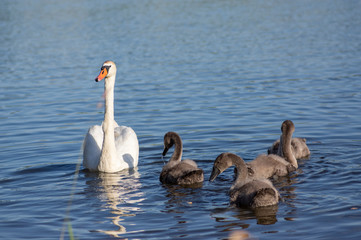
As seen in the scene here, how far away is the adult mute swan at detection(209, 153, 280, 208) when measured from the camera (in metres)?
8.16

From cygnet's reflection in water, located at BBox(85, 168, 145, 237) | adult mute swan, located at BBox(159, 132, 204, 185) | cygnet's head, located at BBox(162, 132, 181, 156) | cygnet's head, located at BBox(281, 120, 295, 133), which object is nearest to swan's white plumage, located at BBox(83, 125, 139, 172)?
cygnet's reflection in water, located at BBox(85, 168, 145, 237)

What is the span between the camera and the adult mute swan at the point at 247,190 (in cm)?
816

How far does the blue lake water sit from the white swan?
9.8 inches

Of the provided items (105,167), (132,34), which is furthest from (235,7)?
(105,167)

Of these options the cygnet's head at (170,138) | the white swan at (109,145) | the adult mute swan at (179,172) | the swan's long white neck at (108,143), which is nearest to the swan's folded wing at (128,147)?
the white swan at (109,145)

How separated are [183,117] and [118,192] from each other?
5414mm

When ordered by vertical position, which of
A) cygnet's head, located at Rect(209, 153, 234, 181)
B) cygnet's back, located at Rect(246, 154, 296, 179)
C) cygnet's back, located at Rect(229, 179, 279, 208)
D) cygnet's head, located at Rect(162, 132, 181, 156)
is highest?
cygnet's head, located at Rect(162, 132, 181, 156)

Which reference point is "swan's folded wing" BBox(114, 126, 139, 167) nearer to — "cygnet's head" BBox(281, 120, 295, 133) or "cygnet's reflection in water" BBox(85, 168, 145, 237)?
"cygnet's reflection in water" BBox(85, 168, 145, 237)

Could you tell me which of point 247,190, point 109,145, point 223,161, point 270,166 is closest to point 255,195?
point 247,190

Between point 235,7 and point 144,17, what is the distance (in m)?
6.71

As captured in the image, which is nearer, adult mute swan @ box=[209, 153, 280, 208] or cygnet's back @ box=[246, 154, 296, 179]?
adult mute swan @ box=[209, 153, 280, 208]

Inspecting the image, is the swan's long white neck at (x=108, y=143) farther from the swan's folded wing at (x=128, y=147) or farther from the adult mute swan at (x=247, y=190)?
the adult mute swan at (x=247, y=190)

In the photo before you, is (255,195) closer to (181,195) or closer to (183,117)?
(181,195)

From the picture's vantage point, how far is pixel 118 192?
9539 millimetres
